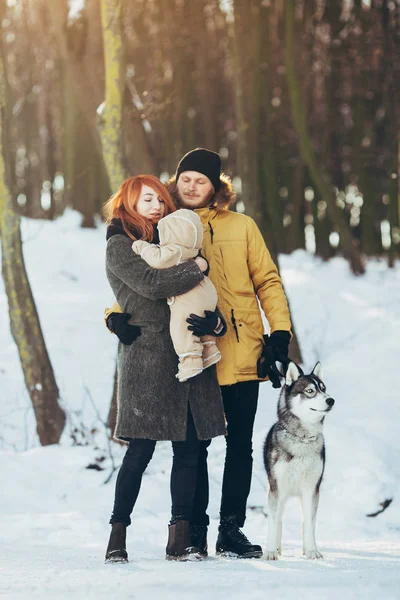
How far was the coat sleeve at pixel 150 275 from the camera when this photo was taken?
4.83m

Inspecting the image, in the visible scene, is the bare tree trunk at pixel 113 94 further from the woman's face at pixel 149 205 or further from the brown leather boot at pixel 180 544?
the brown leather boot at pixel 180 544

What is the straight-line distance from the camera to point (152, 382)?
497cm

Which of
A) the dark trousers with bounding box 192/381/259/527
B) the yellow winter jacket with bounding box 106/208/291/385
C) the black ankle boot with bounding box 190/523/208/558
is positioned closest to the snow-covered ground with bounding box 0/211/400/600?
the black ankle boot with bounding box 190/523/208/558

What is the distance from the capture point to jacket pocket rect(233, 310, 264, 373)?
5.21 meters

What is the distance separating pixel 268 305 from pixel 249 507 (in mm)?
2607

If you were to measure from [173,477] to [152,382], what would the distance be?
54 cm

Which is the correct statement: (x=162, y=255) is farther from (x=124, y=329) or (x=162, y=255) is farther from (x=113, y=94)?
(x=113, y=94)

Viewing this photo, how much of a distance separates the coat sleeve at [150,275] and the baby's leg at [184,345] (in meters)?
0.11

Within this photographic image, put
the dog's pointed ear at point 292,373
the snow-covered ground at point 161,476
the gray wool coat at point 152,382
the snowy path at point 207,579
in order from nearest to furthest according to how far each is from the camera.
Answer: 1. the snowy path at point 207,579
2. the snow-covered ground at point 161,476
3. the gray wool coat at point 152,382
4. the dog's pointed ear at point 292,373

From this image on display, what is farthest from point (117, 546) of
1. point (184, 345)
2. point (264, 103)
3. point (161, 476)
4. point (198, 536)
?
point (264, 103)

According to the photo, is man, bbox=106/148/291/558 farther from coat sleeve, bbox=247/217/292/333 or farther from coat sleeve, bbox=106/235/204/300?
coat sleeve, bbox=106/235/204/300

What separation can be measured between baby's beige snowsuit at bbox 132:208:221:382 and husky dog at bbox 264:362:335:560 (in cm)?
86

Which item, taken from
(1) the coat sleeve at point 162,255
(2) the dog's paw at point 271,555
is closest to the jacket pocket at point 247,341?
(1) the coat sleeve at point 162,255

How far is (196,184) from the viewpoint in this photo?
17.6 feet
